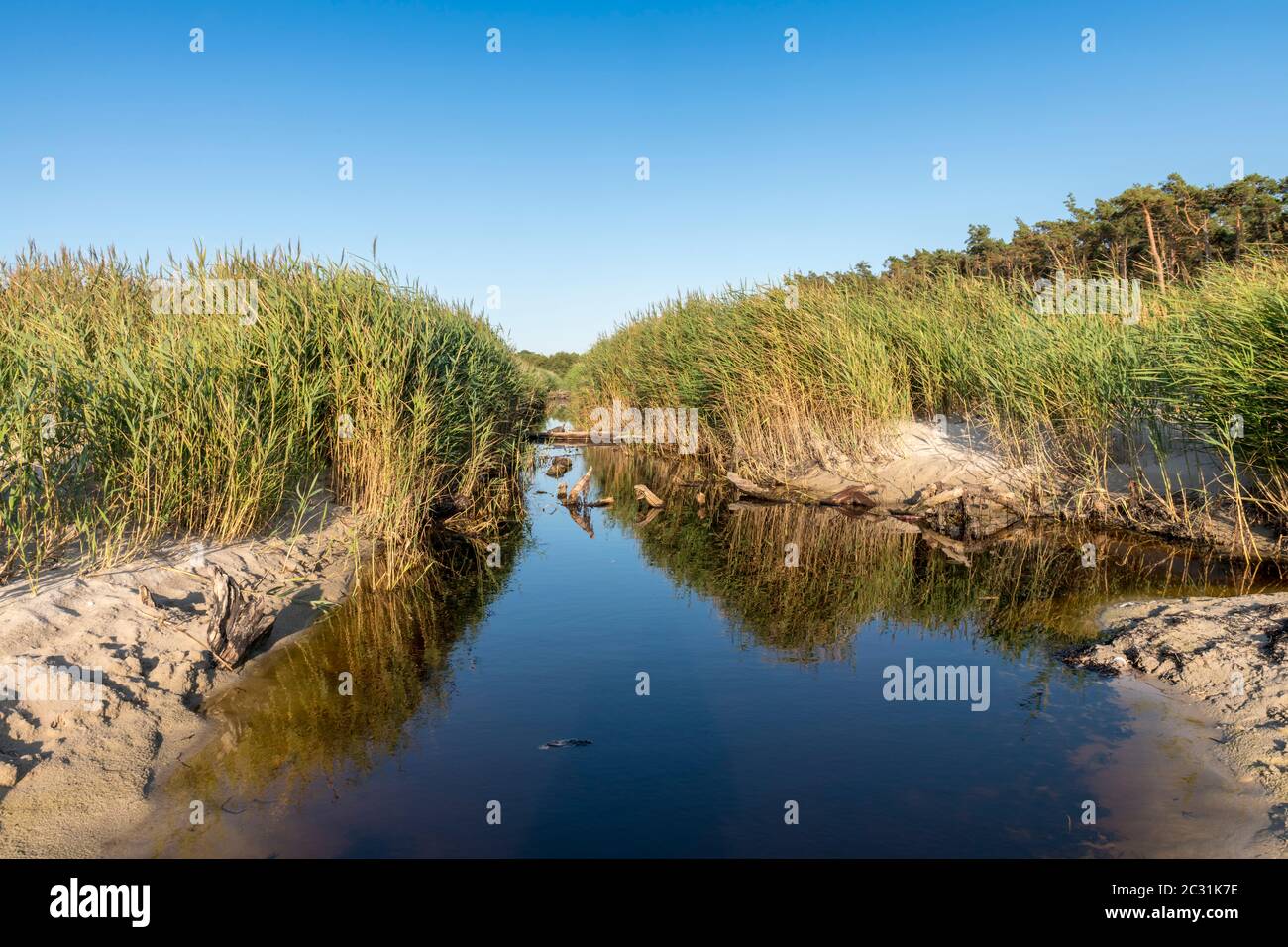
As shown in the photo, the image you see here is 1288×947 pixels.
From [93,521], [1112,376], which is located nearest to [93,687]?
[93,521]

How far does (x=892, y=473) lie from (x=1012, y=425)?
2.20m

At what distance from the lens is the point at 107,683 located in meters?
5.59

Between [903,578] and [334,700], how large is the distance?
6.53m

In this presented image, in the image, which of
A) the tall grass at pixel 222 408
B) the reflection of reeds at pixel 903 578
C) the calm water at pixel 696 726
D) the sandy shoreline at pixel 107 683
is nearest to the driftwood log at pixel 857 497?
the reflection of reeds at pixel 903 578

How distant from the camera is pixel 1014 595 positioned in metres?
8.91

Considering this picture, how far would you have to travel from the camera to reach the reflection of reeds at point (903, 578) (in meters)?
8.16

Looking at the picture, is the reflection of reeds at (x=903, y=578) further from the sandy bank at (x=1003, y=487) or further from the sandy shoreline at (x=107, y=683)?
the sandy shoreline at (x=107, y=683)

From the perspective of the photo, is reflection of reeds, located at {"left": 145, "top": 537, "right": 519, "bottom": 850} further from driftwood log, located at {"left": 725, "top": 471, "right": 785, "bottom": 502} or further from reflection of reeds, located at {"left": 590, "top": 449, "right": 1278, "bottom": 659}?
driftwood log, located at {"left": 725, "top": 471, "right": 785, "bottom": 502}

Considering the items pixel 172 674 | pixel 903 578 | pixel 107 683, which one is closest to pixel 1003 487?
pixel 903 578

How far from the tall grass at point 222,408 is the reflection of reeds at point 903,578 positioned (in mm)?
3549

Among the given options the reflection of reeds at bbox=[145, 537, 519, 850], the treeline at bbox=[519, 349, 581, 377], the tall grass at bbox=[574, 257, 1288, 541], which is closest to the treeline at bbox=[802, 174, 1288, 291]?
the tall grass at bbox=[574, 257, 1288, 541]

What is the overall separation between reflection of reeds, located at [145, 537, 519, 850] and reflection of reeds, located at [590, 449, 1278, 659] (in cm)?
308

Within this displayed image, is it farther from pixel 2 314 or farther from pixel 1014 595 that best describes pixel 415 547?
pixel 1014 595
